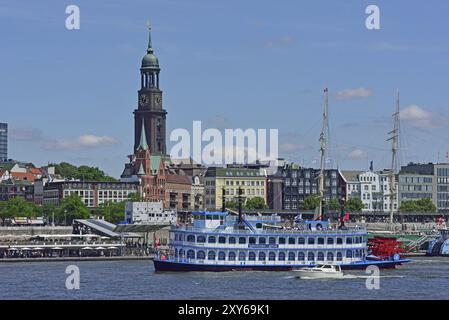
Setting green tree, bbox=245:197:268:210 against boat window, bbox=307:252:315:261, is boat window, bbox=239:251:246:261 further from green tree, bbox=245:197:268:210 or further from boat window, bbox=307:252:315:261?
green tree, bbox=245:197:268:210

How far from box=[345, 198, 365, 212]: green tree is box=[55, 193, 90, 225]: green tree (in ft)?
141

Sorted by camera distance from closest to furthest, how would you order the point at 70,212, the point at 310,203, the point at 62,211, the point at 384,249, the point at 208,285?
the point at 208,285, the point at 384,249, the point at 70,212, the point at 62,211, the point at 310,203

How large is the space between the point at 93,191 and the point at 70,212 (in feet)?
104

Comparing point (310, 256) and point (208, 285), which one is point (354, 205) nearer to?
point (310, 256)

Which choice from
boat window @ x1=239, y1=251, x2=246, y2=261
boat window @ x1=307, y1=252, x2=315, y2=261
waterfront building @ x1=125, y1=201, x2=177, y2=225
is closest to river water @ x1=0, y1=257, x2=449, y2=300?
boat window @ x1=239, y1=251, x2=246, y2=261

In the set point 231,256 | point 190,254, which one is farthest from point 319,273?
point 190,254

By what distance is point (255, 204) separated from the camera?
638 feet

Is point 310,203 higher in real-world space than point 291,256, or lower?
higher

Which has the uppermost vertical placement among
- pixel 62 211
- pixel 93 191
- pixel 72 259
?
pixel 93 191

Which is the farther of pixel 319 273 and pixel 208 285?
pixel 319 273

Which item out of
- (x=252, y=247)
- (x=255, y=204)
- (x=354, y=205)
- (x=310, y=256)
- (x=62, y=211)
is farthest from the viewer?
(x=255, y=204)

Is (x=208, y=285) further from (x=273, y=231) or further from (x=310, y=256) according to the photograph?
(x=310, y=256)

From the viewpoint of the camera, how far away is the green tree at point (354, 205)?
187m

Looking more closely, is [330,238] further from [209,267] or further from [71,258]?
[71,258]
